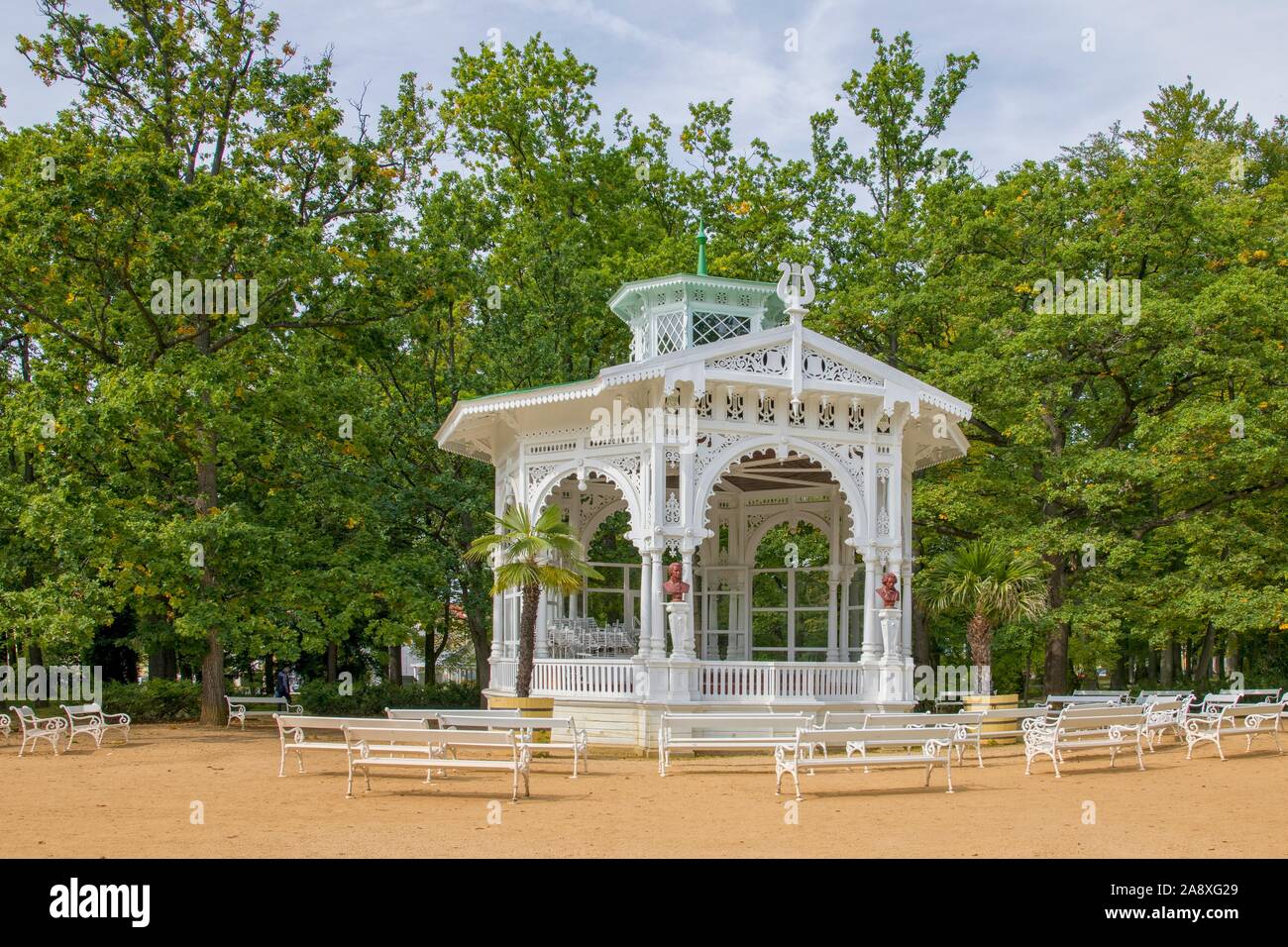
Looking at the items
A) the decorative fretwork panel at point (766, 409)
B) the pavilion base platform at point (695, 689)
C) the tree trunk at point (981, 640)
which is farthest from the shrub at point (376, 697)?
the tree trunk at point (981, 640)

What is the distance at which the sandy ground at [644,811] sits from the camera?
9930 mm

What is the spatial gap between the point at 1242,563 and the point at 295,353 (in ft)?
64.3

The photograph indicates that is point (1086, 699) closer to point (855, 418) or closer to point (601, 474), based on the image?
point (855, 418)

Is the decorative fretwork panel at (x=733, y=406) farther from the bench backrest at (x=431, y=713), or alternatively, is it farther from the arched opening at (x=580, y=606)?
the bench backrest at (x=431, y=713)

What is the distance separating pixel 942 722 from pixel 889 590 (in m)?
2.77

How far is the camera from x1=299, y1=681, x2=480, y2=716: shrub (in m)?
27.8

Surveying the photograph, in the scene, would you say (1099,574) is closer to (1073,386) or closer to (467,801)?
(1073,386)

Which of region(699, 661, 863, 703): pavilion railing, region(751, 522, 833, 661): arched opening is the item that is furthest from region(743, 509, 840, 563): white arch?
region(751, 522, 833, 661): arched opening

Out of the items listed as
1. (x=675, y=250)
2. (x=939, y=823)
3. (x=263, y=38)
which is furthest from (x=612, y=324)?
(x=939, y=823)

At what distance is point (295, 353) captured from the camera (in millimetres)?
26906

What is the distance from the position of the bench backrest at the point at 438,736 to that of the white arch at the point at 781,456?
20.4ft

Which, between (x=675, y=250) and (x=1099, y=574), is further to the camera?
(x=675, y=250)

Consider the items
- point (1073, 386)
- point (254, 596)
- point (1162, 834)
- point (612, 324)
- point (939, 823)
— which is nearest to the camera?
point (1162, 834)

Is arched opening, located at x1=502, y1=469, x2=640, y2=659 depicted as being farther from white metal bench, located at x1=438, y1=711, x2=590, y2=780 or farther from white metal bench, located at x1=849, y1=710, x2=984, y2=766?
white metal bench, located at x1=849, y1=710, x2=984, y2=766
